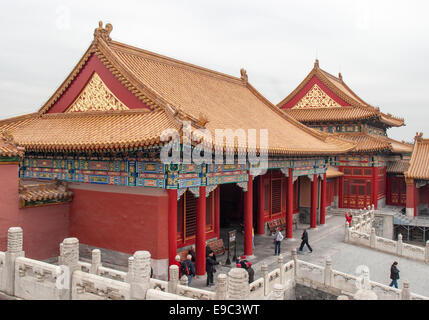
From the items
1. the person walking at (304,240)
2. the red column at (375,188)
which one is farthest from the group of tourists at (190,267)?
the red column at (375,188)

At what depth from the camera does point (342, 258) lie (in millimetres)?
18156

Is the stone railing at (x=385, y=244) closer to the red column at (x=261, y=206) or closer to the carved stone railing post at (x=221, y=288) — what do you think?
the red column at (x=261, y=206)

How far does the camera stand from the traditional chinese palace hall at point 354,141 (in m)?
30.4

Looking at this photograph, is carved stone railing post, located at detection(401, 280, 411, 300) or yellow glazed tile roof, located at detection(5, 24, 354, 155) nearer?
carved stone railing post, located at detection(401, 280, 411, 300)

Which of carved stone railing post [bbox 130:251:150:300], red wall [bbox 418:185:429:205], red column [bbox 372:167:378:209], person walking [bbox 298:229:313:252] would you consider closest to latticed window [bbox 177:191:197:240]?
person walking [bbox 298:229:313:252]

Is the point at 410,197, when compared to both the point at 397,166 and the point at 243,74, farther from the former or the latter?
the point at 243,74

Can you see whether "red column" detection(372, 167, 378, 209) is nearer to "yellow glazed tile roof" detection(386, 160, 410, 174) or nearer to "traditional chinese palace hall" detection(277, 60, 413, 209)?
"traditional chinese palace hall" detection(277, 60, 413, 209)

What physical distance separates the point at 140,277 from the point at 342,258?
12.0 m

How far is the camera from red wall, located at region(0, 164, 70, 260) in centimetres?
1298

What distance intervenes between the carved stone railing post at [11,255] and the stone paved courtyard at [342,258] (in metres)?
5.63

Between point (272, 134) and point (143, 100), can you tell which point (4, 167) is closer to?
point (143, 100)

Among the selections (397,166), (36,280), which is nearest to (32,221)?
(36,280)

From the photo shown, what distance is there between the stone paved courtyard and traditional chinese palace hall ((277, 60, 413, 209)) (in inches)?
365
